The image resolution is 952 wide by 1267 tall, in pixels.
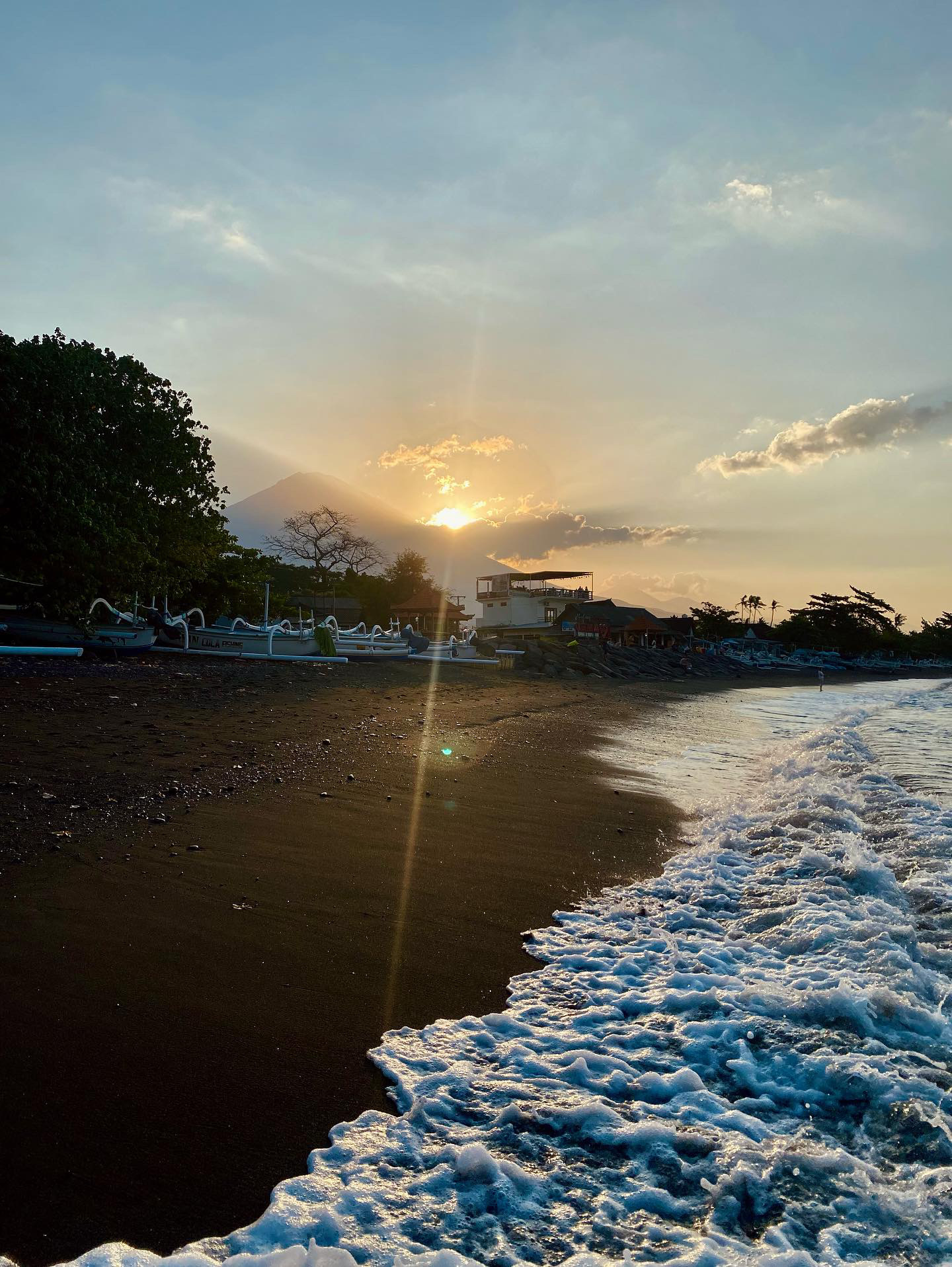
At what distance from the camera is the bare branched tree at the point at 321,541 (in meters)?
67.2

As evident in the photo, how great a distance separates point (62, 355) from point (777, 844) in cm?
2378

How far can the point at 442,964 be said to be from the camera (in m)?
4.15

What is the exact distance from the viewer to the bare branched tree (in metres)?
67.2

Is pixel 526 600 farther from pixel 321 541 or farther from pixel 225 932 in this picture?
pixel 225 932

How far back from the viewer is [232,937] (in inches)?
164

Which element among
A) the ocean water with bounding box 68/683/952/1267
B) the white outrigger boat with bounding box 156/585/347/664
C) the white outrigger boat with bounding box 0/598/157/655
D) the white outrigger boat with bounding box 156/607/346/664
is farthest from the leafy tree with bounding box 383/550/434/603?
the ocean water with bounding box 68/683/952/1267

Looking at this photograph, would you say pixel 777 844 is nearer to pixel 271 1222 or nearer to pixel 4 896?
pixel 271 1222

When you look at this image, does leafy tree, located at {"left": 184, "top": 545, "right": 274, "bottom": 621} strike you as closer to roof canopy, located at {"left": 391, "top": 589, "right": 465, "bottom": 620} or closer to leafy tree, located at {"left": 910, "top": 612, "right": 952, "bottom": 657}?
roof canopy, located at {"left": 391, "top": 589, "right": 465, "bottom": 620}

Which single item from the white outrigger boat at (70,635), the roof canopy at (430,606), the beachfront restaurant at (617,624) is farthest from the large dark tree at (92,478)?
the beachfront restaurant at (617,624)

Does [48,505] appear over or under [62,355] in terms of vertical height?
under

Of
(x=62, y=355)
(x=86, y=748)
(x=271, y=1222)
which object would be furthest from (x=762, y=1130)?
(x=62, y=355)

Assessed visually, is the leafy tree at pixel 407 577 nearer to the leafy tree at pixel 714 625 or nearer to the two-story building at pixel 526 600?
the two-story building at pixel 526 600

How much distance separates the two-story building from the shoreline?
67426mm

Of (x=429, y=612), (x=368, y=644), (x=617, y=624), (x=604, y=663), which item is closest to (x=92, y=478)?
(x=368, y=644)
